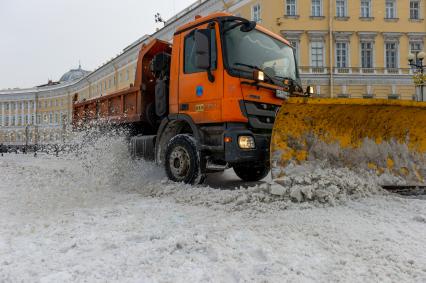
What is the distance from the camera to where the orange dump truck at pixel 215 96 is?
15.4 ft

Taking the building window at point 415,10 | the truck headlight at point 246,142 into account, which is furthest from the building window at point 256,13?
the truck headlight at point 246,142

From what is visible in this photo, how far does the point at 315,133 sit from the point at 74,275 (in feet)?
10.6

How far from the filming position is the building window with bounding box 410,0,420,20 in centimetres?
2830

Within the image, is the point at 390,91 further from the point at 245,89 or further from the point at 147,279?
the point at 147,279

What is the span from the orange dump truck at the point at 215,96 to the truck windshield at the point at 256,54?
0.01m

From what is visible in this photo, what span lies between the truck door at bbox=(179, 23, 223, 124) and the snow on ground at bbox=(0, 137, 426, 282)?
113 centimetres

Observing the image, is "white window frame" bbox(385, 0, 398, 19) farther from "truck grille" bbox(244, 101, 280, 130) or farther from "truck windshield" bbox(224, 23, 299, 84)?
"truck grille" bbox(244, 101, 280, 130)

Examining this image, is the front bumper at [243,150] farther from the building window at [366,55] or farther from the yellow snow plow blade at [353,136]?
the building window at [366,55]

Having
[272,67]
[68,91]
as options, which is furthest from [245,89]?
[68,91]

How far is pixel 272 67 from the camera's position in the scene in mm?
5246

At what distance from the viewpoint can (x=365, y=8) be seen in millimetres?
27766

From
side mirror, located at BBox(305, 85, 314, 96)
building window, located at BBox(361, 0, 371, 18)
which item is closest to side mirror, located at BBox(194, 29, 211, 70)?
side mirror, located at BBox(305, 85, 314, 96)

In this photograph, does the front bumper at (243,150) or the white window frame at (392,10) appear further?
the white window frame at (392,10)

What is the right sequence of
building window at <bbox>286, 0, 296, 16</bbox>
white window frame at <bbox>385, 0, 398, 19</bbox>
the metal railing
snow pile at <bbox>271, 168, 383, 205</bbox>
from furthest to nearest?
white window frame at <bbox>385, 0, 398, 19</bbox>, building window at <bbox>286, 0, 296, 16</bbox>, the metal railing, snow pile at <bbox>271, 168, 383, 205</bbox>
